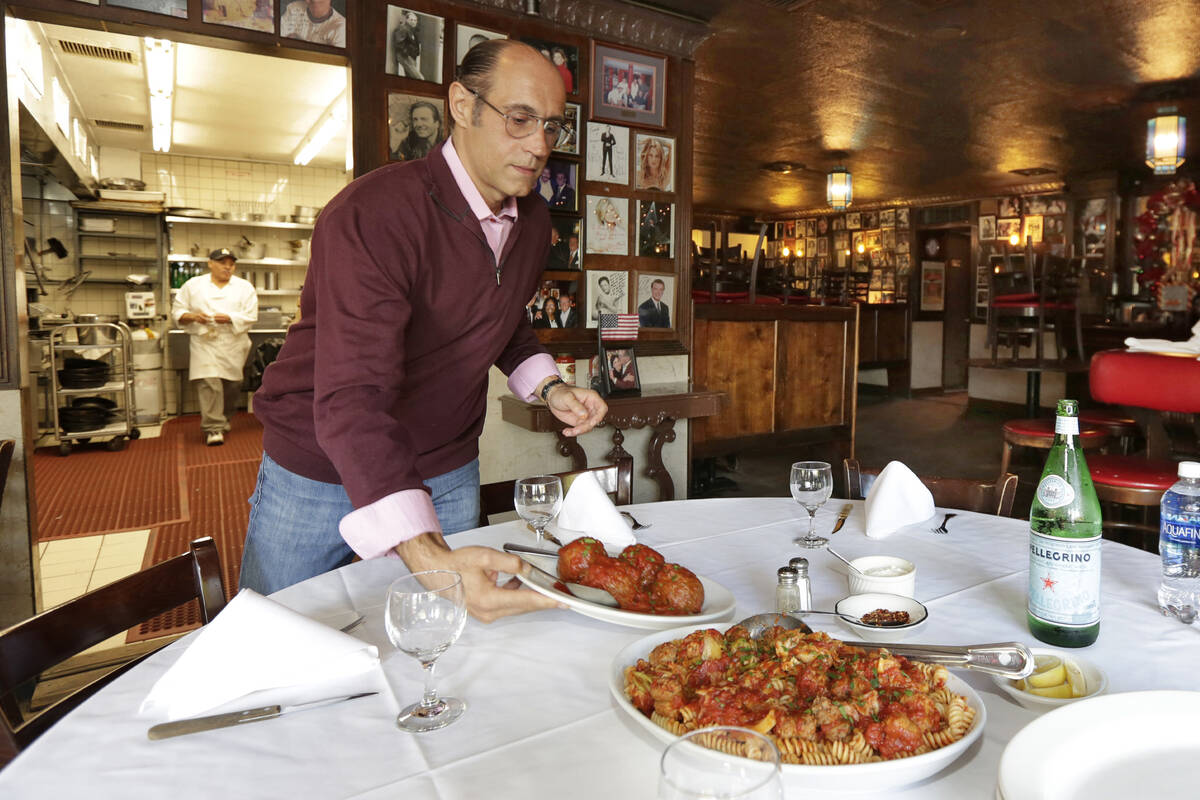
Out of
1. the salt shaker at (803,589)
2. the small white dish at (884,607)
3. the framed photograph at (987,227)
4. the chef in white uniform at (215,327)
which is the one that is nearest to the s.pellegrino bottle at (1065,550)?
the small white dish at (884,607)

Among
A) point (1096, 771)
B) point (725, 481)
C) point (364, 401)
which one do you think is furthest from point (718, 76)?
point (1096, 771)

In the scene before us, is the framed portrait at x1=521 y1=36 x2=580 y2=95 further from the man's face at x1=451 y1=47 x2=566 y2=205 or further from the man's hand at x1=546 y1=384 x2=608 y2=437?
the man's hand at x1=546 y1=384 x2=608 y2=437

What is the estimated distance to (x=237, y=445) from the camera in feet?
22.7

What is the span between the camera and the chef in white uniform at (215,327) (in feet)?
22.9

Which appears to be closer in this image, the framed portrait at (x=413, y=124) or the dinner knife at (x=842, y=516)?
the dinner knife at (x=842, y=516)

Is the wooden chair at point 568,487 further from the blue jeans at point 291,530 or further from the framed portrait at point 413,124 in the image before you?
the framed portrait at point 413,124

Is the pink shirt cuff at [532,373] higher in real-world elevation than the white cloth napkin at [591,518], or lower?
higher

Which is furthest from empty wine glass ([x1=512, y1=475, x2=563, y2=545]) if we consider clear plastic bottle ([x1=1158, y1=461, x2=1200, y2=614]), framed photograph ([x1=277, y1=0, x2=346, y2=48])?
framed photograph ([x1=277, y1=0, x2=346, y2=48])

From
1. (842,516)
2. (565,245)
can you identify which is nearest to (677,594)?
(842,516)

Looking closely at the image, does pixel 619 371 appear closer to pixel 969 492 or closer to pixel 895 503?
pixel 969 492

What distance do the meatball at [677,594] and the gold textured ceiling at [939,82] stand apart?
3.62 meters

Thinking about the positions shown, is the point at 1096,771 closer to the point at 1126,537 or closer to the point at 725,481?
the point at 1126,537

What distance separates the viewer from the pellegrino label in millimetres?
961

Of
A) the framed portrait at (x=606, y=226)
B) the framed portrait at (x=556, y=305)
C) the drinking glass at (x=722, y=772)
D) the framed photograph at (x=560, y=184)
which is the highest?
the framed photograph at (x=560, y=184)
